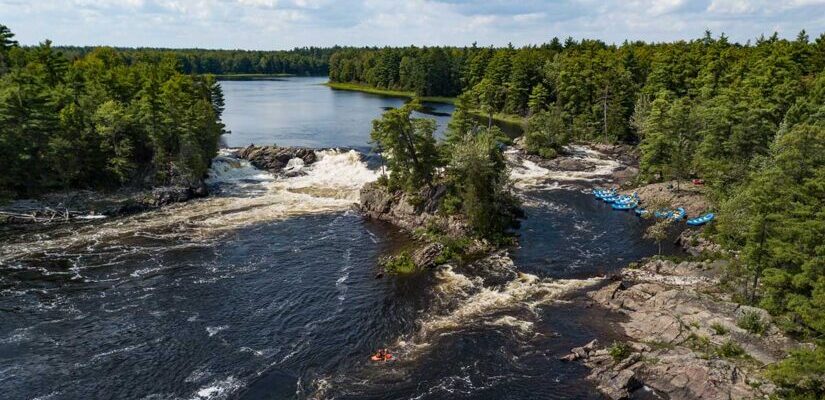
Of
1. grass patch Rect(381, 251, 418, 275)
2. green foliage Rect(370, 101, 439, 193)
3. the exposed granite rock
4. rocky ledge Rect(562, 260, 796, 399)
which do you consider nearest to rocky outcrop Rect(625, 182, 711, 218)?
rocky ledge Rect(562, 260, 796, 399)

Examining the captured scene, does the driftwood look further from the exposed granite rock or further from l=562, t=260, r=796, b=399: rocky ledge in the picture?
l=562, t=260, r=796, b=399: rocky ledge

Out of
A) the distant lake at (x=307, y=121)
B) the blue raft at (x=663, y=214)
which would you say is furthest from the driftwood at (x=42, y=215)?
the blue raft at (x=663, y=214)

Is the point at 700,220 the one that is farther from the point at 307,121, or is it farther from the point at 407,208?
the point at 307,121

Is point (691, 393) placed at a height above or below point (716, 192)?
below

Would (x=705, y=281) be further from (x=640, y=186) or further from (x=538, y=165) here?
(x=538, y=165)

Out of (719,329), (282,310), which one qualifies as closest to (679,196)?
(719,329)

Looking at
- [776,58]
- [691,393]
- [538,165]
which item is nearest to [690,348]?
[691,393]

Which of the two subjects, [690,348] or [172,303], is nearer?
[690,348]
